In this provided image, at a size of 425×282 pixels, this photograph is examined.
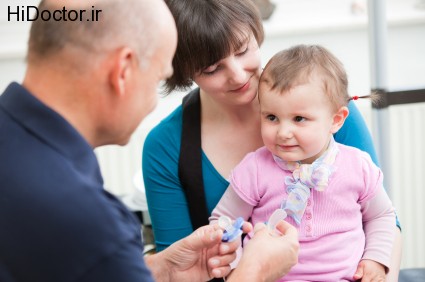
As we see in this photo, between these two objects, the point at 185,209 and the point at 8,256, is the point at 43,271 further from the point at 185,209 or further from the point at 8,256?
the point at 185,209

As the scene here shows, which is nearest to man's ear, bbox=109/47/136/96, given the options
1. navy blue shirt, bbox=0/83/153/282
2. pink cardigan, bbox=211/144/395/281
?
navy blue shirt, bbox=0/83/153/282

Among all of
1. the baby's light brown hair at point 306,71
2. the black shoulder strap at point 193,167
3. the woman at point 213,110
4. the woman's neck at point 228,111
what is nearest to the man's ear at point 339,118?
the baby's light brown hair at point 306,71

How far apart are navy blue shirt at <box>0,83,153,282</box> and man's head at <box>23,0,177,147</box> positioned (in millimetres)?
64

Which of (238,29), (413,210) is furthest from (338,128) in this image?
(413,210)

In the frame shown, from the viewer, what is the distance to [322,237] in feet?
4.84

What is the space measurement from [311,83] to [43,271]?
753 mm

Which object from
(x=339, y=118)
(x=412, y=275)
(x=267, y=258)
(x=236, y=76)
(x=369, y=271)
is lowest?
(x=412, y=275)

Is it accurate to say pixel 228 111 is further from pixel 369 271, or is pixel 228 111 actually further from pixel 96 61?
pixel 96 61

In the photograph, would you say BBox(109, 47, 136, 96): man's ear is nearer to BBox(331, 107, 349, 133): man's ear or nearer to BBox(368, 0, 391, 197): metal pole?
BBox(331, 107, 349, 133): man's ear

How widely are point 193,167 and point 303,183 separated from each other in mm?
337

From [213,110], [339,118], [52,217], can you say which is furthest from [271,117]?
[52,217]

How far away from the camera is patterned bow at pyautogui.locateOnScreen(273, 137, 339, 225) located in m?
1.46

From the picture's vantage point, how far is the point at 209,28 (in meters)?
1.47

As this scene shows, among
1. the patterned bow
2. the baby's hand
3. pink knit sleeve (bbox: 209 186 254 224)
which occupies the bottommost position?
the baby's hand
